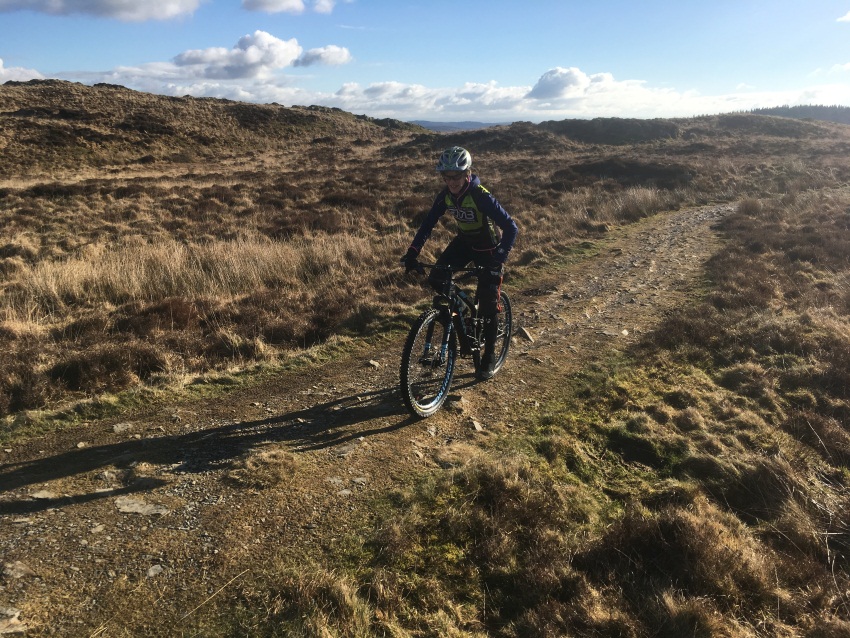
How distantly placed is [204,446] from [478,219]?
327 cm

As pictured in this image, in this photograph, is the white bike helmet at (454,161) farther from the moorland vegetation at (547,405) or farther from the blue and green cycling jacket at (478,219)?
the moorland vegetation at (547,405)

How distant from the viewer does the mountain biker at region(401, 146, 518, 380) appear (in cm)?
473

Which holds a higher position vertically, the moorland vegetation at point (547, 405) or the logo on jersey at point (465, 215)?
the logo on jersey at point (465, 215)

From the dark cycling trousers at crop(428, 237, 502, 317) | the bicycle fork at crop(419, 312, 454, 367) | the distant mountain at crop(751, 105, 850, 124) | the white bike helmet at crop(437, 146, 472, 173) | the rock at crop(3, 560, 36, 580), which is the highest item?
the distant mountain at crop(751, 105, 850, 124)

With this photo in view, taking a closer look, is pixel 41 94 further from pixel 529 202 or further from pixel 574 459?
pixel 574 459

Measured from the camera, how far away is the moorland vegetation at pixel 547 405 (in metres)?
2.72

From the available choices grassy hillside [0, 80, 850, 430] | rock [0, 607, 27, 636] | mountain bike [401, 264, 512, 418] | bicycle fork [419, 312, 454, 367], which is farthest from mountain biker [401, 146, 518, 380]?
rock [0, 607, 27, 636]

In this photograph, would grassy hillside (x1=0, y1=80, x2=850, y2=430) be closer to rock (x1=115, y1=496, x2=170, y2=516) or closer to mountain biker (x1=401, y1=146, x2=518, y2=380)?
rock (x1=115, y1=496, x2=170, y2=516)

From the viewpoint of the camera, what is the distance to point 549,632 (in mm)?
2549

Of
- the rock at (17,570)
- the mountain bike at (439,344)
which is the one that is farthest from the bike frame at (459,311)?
the rock at (17,570)

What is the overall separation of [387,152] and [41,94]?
37450 mm

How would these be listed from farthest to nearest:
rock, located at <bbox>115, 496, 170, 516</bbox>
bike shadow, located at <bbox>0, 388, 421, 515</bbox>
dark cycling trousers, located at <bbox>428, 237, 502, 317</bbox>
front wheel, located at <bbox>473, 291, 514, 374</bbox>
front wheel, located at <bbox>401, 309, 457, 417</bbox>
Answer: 1. front wheel, located at <bbox>473, 291, 514, 374</bbox>
2. dark cycling trousers, located at <bbox>428, 237, 502, 317</bbox>
3. front wheel, located at <bbox>401, 309, 457, 417</bbox>
4. bike shadow, located at <bbox>0, 388, 421, 515</bbox>
5. rock, located at <bbox>115, 496, 170, 516</bbox>

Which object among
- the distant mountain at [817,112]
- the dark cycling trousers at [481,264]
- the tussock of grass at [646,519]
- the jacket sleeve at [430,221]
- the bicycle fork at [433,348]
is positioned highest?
the distant mountain at [817,112]

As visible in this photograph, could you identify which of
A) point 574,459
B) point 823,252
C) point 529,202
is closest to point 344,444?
point 574,459
